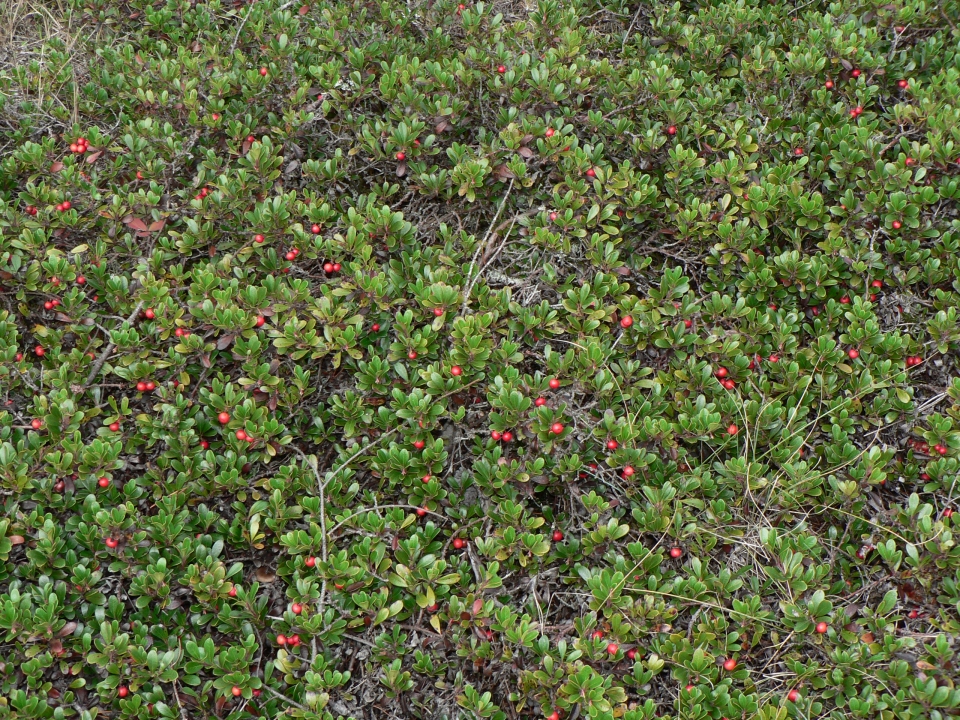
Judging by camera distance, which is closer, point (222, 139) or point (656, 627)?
point (656, 627)

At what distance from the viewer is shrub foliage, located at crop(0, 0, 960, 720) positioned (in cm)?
272

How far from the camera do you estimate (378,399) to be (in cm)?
327

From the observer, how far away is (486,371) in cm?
332

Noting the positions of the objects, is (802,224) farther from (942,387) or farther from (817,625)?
(817,625)

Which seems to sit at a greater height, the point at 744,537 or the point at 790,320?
the point at 790,320

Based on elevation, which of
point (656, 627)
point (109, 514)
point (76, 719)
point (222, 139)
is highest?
point (222, 139)

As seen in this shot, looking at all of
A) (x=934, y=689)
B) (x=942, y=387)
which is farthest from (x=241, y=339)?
(x=942, y=387)

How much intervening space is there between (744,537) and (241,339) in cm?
221

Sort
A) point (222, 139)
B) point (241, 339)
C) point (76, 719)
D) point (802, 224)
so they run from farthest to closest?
point (222, 139)
point (802, 224)
point (241, 339)
point (76, 719)

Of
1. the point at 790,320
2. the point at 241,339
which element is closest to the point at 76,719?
the point at 241,339

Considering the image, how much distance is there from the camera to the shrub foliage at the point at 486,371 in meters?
2.72

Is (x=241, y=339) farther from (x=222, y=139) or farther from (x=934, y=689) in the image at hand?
(x=934, y=689)

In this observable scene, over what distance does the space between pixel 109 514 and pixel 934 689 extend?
2943 mm

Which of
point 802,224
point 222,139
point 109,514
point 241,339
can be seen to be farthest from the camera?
point 222,139
